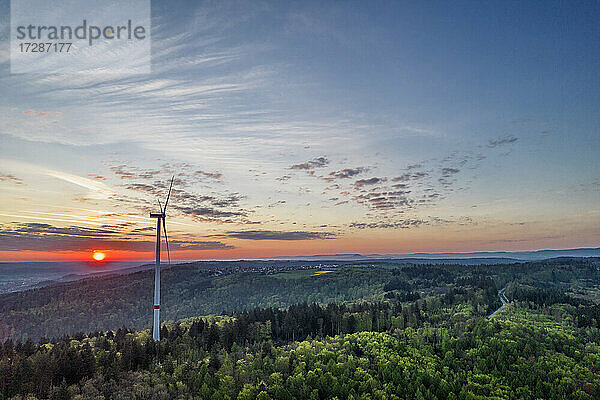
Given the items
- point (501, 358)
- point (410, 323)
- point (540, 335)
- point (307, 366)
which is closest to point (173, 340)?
point (307, 366)

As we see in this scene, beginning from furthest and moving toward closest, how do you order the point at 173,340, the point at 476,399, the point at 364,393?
the point at 173,340 → the point at 364,393 → the point at 476,399

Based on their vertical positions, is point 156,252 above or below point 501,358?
above

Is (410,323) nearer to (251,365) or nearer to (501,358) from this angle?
(501,358)

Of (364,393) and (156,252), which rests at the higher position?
(156,252)

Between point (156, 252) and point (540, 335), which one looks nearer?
point (156, 252)

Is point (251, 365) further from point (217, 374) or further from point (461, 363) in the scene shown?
point (461, 363)

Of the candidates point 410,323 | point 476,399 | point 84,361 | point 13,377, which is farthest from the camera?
point 410,323

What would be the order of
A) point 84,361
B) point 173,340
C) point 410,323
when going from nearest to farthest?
point 84,361, point 173,340, point 410,323

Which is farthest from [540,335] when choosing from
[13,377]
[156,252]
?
[13,377]

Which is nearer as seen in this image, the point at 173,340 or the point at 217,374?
the point at 217,374
